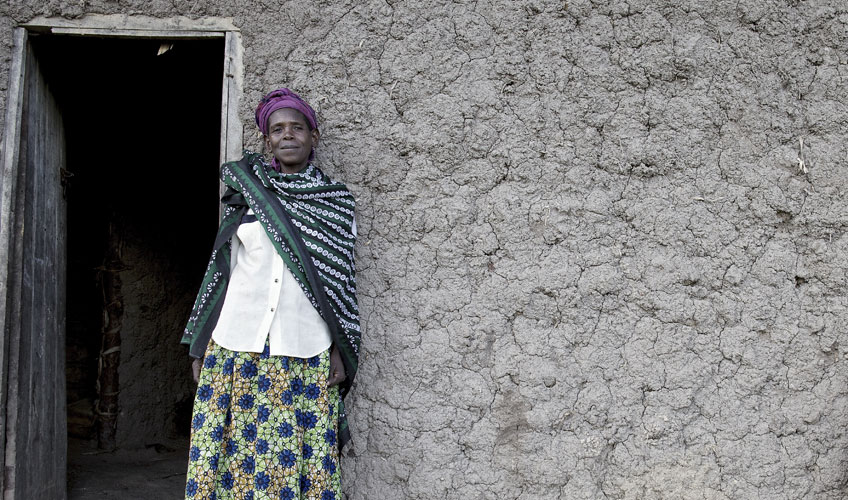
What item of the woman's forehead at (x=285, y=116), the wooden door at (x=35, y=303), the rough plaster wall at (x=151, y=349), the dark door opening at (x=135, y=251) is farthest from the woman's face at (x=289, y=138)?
the rough plaster wall at (x=151, y=349)

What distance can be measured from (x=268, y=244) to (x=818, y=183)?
81.1 inches

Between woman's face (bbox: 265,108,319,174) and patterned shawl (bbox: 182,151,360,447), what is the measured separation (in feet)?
0.20

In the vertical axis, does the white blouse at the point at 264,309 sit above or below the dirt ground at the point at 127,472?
above

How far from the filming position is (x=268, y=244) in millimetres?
2568

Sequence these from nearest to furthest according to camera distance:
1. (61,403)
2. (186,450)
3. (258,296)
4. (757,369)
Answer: (258,296) → (757,369) → (61,403) → (186,450)

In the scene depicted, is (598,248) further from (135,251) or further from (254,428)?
(135,251)

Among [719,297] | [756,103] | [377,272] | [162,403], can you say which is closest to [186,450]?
[162,403]

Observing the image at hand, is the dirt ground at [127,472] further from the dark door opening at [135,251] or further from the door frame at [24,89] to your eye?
the door frame at [24,89]

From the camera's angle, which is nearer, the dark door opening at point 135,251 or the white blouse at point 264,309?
the white blouse at point 264,309

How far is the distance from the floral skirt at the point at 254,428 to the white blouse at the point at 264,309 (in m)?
0.05

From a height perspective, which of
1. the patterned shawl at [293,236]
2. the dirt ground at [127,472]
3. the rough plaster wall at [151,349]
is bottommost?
the dirt ground at [127,472]

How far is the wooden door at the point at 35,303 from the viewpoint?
288 cm

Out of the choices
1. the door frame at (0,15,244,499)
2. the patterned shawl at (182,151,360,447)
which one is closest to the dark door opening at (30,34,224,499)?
the door frame at (0,15,244,499)

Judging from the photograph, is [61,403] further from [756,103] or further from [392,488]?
[756,103]
